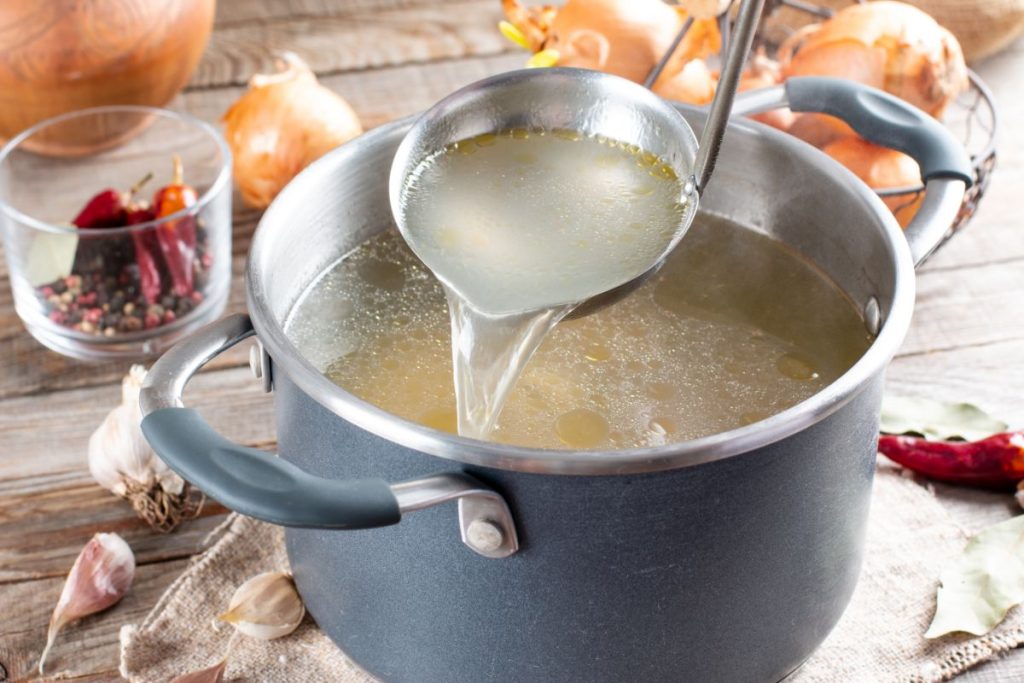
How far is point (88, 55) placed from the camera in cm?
134

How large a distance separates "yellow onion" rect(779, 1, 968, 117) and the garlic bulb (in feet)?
2.35

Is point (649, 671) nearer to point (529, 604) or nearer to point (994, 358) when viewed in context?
point (529, 604)

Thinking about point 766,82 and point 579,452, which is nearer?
point 579,452

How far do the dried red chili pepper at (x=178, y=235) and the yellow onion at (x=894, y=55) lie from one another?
0.62m

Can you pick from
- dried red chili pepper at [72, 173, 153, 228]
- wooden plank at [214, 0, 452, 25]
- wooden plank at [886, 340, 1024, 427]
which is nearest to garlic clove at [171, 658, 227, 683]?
dried red chili pepper at [72, 173, 153, 228]

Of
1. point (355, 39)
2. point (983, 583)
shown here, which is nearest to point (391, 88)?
point (355, 39)

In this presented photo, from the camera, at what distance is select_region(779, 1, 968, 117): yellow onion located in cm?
122

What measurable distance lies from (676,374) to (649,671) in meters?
0.22

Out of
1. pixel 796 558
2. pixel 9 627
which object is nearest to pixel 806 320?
pixel 796 558

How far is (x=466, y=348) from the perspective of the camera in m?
0.86

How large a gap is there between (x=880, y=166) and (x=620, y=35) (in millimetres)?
283

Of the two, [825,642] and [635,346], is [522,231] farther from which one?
[825,642]

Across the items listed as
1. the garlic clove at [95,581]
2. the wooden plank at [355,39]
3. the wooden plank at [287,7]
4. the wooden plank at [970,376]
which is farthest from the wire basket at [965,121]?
the garlic clove at [95,581]

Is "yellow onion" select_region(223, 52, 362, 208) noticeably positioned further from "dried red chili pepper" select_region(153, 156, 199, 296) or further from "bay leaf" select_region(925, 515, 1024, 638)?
"bay leaf" select_region(925, 515, 1024, 638)
